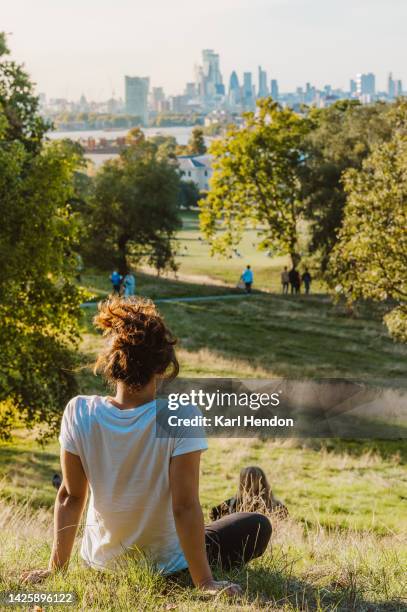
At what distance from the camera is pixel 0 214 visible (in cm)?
1558

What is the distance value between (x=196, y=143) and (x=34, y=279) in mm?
174105

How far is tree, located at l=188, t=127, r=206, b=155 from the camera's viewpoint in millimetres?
182875

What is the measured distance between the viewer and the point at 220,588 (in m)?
4.18

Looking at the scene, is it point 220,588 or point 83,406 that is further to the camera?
point 83,406

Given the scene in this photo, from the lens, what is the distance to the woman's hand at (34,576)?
4438 mm

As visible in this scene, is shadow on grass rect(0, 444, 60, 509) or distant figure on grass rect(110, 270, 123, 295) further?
distant figure on grass rect(110, 270, 123, 295)

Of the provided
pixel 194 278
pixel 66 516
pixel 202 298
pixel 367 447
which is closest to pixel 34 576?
pixel 66 516

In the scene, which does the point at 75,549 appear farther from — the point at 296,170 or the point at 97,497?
the point at 296,170

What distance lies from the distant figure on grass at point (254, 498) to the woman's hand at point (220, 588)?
3.06 m

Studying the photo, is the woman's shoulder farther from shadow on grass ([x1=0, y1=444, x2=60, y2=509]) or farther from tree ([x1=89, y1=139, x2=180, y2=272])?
tree ([x1=89, y1=139, x2=180, y2=272])

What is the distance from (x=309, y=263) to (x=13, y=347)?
35.5 metres

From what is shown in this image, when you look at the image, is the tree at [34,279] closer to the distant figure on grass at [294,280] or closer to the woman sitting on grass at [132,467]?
the woman sitting on grass at [132,467]

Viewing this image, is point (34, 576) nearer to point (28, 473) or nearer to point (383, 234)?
point (28, 473)

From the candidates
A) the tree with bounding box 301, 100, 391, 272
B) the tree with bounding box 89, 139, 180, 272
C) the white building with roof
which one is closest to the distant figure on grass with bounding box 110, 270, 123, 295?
the tree with bounding box 89, 139, 180, 272
